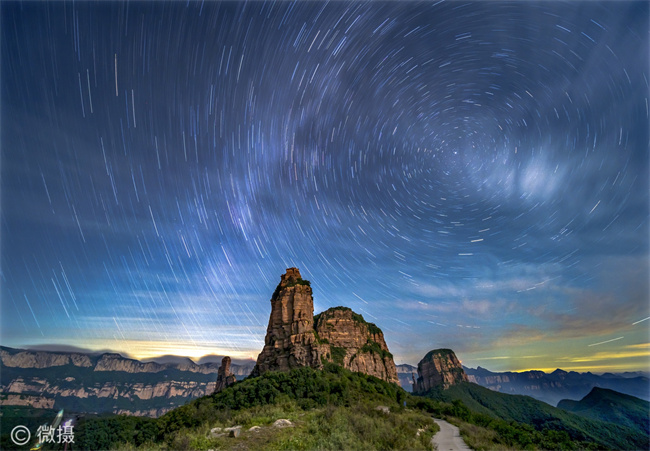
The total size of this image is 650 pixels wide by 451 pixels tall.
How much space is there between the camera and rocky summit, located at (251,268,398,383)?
8875cm

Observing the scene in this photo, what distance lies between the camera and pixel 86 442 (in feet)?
138

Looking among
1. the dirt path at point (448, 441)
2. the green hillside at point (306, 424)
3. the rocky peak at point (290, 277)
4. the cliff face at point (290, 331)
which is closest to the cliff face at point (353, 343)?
the green hillside at point (306, 424)

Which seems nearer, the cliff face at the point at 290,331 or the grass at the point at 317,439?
the grass at the point at 317,439

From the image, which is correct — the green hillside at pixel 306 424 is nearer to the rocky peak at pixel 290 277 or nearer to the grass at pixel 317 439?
the grass at pixel 317 439

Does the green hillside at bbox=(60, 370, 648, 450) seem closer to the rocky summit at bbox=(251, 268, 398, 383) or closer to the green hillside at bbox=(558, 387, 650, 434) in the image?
the rocky summit at bbox=(251, 268, 398, 383)

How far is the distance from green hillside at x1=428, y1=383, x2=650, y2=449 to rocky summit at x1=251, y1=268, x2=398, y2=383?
4159cm

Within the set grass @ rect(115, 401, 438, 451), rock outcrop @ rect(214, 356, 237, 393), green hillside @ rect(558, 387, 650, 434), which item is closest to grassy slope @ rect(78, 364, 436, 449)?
grass @ rect(115, 401, 438, 451)

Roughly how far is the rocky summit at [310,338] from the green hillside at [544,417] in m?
Answer: 41.6

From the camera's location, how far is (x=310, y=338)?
90938 millimetres

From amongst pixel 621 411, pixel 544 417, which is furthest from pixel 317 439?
pixel 621 411

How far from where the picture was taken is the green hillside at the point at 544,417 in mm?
119750

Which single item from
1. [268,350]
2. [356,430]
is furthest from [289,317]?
[356,430]

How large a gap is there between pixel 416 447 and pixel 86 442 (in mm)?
51122

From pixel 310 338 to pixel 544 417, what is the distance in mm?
152070
